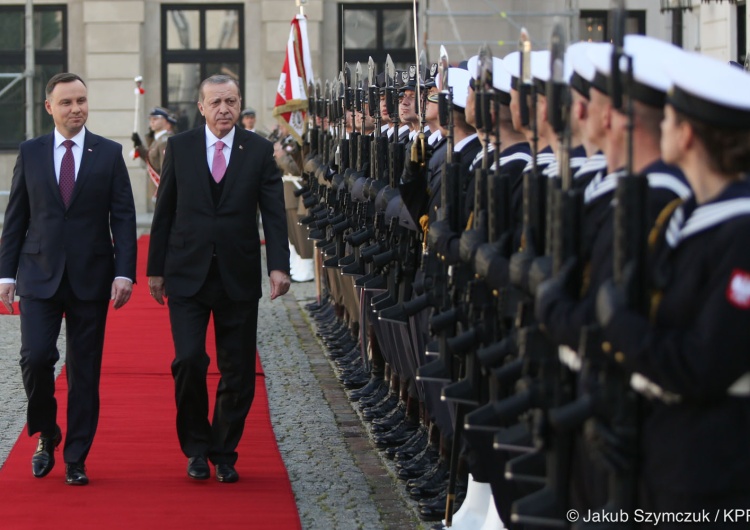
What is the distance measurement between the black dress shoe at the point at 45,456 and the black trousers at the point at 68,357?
0.22ft

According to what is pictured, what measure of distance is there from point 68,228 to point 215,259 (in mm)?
639

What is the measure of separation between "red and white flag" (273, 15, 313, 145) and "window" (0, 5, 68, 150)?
436 inches

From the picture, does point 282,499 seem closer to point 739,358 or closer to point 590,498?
point 590,498

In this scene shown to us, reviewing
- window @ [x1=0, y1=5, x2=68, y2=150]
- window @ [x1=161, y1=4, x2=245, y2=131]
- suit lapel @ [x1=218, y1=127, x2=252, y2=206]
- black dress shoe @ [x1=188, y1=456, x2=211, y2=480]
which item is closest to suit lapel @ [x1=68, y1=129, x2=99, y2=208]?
A: suit lapel @ [x1=218, y1=127, x2=252, y2=206]

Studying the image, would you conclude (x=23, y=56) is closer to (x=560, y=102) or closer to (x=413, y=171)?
(x=413, y=171)

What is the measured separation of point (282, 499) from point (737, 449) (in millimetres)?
3321

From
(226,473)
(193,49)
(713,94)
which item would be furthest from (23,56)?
(713,94)

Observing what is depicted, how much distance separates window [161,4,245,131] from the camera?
2569 centimetres

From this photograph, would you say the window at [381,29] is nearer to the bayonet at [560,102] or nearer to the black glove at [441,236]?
the black glove at [441,236]

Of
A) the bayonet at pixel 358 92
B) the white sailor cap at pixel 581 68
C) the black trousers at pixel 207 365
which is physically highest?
the bayonet at pixel 358 92

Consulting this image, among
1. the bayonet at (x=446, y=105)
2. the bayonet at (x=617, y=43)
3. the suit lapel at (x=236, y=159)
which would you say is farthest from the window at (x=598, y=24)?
the bayonet at (x=617, y=43)

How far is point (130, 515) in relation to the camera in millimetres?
6078

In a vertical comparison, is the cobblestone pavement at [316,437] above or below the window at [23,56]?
below

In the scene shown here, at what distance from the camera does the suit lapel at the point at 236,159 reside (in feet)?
22.6
